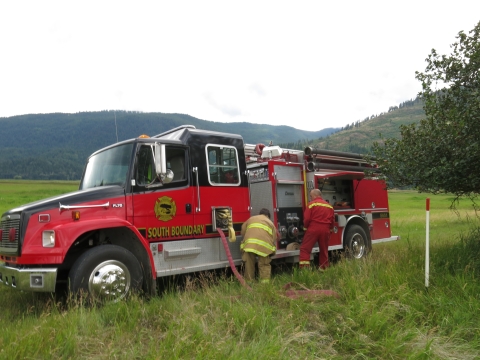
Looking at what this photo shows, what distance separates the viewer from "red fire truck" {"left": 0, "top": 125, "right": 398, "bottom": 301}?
5.50m

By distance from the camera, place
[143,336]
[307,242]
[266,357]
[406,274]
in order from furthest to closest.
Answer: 1. [307,242]
2. [406,274]
3. [143,336]
4. [266,357]

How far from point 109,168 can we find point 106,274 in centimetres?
177

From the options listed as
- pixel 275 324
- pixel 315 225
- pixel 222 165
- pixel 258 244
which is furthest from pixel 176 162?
pixel 275 324

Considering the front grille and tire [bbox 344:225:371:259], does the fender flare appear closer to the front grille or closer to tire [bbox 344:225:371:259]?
the front grille

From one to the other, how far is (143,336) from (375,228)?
7559 millimetres

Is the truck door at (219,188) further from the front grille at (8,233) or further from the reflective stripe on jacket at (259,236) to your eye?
the front grille at (8,233)

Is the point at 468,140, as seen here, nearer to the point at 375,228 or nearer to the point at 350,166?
the point at 350,166

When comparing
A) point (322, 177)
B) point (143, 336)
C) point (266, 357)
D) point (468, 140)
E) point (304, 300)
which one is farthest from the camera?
point (322, 177)

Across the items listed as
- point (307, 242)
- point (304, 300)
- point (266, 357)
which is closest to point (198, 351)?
point (266, 357)

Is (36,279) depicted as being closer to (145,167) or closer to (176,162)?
(145,167)

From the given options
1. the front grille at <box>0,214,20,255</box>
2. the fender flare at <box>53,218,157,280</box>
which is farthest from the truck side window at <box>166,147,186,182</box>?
the front grille at <box>0,214,20,255</box>

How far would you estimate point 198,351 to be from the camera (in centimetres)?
388

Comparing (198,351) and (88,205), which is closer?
(198,351)

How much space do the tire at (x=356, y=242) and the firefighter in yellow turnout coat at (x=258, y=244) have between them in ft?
8.80
